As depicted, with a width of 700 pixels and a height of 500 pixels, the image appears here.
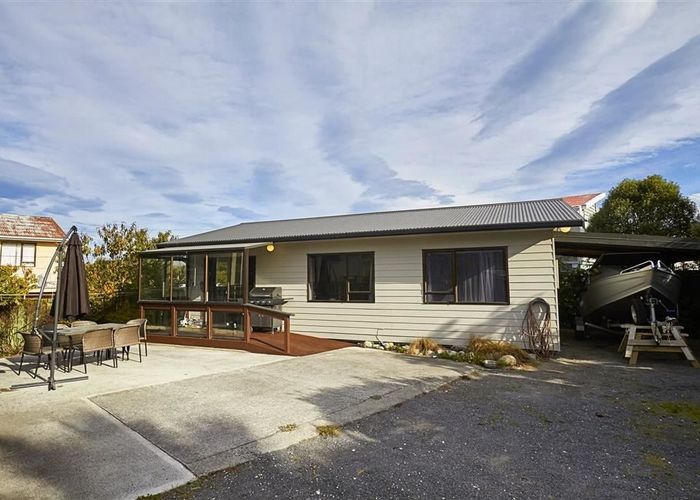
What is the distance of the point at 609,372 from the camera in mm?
7145

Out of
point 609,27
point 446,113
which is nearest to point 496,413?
point 609,27

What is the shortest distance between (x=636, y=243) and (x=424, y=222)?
4996 mm

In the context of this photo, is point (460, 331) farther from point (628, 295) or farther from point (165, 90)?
point (165, 90)

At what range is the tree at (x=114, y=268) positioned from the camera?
12.4 metres

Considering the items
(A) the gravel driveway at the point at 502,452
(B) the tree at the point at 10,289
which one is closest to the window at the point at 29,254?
(B) the tree at the point at 10,289

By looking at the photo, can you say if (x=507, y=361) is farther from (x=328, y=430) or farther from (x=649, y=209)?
(x=649, y=209)

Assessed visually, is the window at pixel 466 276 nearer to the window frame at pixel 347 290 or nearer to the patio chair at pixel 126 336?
the window frame at pixel 347 290

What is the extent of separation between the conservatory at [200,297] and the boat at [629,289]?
8.24 m

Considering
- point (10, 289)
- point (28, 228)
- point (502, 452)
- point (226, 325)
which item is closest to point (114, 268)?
point (10, 289)

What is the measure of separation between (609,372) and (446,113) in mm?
8519

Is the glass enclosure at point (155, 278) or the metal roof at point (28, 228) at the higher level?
the metal roof at point (28, 228)

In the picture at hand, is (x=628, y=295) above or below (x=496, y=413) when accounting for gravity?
above

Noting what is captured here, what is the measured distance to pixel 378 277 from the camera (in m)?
10.2

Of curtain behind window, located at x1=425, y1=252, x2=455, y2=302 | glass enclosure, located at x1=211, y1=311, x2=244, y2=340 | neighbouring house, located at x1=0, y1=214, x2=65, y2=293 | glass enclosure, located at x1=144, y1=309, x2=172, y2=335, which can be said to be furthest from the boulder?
neighbouring house, located at x1=0, y1=214, x2=65, y2=293
